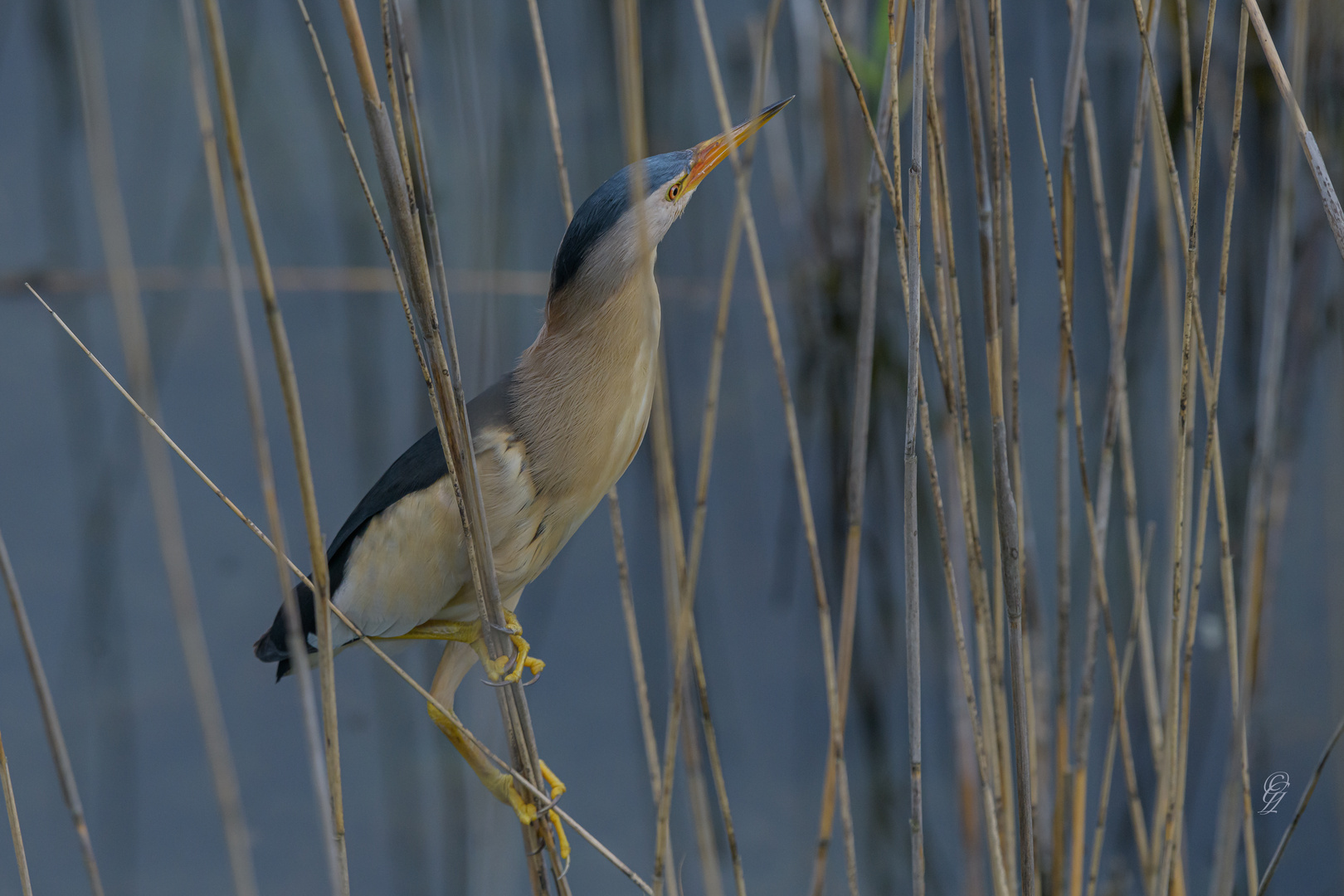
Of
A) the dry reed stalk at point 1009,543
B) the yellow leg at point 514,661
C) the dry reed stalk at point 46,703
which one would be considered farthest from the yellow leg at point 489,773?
the dry reed stalk at point 1009,543

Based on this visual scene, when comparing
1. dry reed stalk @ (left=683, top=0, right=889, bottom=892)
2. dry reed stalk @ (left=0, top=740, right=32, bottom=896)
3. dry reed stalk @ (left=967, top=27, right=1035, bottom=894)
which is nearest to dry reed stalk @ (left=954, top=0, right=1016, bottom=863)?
dry reed stalk @ (left=967, top=27, right=1035, bottom=894)

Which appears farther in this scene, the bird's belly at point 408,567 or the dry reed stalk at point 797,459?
the bird's belly at point 408,567

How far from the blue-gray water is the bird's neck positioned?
891 millimetres

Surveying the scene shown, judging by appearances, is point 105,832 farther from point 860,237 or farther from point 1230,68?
point 1230,68

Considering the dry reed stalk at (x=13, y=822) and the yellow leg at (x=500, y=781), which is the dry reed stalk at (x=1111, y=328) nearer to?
the yellow leg at (x=500, y=781)

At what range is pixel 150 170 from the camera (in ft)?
8.25

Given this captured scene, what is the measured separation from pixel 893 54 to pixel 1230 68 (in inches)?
68.9

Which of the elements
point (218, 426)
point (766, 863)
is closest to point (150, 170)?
point (218, 426)

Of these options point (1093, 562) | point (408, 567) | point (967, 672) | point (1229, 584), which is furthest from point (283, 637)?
point (1229, 584)

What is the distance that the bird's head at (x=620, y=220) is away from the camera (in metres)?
1.18

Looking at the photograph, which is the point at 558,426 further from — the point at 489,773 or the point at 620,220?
the point at 489,773

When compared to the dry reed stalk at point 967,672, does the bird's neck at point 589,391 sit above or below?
above

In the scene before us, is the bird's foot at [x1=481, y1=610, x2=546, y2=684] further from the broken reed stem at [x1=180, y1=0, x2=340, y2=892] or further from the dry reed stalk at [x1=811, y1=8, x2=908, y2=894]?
the dry reed stalk at [x1=811, y1=8, x2=908, y2=894]
